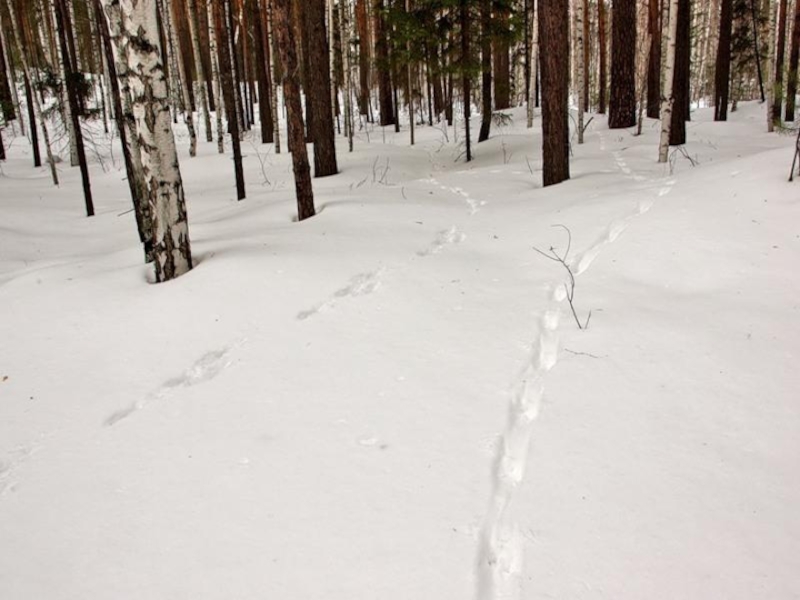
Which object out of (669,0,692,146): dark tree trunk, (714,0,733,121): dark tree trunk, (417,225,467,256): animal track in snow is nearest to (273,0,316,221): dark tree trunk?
(417,225,467,256): animal track in snow

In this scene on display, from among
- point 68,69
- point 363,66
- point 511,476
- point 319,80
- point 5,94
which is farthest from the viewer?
point 363,66

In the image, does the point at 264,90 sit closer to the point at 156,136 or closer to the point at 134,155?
the point at 134,155

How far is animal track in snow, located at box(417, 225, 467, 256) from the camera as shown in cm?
562

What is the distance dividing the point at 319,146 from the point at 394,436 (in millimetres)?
9446

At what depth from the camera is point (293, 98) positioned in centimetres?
629

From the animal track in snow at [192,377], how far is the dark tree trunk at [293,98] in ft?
11.8

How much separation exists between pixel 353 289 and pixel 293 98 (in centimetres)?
303

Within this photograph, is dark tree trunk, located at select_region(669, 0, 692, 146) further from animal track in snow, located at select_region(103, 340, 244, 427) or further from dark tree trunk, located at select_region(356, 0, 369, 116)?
dark tree trunk, located at select_region(356, 0, 369, 116)

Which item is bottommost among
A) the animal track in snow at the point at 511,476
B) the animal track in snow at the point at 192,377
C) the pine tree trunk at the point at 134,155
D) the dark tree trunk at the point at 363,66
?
the animal track in snow at the point at 511,476

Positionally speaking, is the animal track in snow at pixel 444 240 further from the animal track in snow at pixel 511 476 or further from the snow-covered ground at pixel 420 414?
A: the animal track in snow at pixel 511 476

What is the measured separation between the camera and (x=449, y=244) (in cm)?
590

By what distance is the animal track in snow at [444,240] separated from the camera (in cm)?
562

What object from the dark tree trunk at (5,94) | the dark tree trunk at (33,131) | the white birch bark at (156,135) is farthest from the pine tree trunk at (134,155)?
the dark tree trunk at (5,94)

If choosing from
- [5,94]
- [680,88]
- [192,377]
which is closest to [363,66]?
[5,94]
